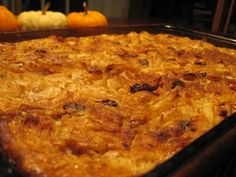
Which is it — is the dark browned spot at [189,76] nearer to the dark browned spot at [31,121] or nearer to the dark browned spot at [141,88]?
the dark browned spot at [141,88]

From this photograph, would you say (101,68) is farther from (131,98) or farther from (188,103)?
(188,103)

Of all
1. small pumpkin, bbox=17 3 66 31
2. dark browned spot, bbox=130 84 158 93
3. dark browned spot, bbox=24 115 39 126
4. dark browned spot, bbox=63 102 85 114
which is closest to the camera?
dark browned spot, bbox=24 115 39 126

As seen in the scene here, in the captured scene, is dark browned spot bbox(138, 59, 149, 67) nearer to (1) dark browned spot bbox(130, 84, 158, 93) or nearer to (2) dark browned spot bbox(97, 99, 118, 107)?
(1) dark browned spot bbox(130, 84, 158, 93)

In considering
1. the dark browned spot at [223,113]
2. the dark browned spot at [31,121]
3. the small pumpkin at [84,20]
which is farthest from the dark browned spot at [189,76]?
the small pumpkin at [84,20]

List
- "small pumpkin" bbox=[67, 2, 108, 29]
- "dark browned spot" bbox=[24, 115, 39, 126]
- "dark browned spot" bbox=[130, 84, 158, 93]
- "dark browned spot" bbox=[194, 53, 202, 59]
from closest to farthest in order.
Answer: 1. "dark browned spot" bbox=[24, 115, 39, 126]
2. "dark browned spot" bbox=[130, 84, 158, 93]
3. "dark browned spot" bbox=[194, 53, 202, 59]
4. "small pumpkin" bbox=[67, 2, 108, 29]

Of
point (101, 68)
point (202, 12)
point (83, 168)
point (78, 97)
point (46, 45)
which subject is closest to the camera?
point (83, 168)

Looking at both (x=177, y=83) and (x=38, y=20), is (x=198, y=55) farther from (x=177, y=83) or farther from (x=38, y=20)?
(x=38, y=20)

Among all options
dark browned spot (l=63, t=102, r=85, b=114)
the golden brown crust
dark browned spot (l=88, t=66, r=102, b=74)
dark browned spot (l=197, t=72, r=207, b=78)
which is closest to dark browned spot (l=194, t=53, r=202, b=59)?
the golden brown crust

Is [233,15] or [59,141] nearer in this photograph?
[59,141]

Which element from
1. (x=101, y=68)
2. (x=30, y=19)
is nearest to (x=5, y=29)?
(x=30, y=19)
